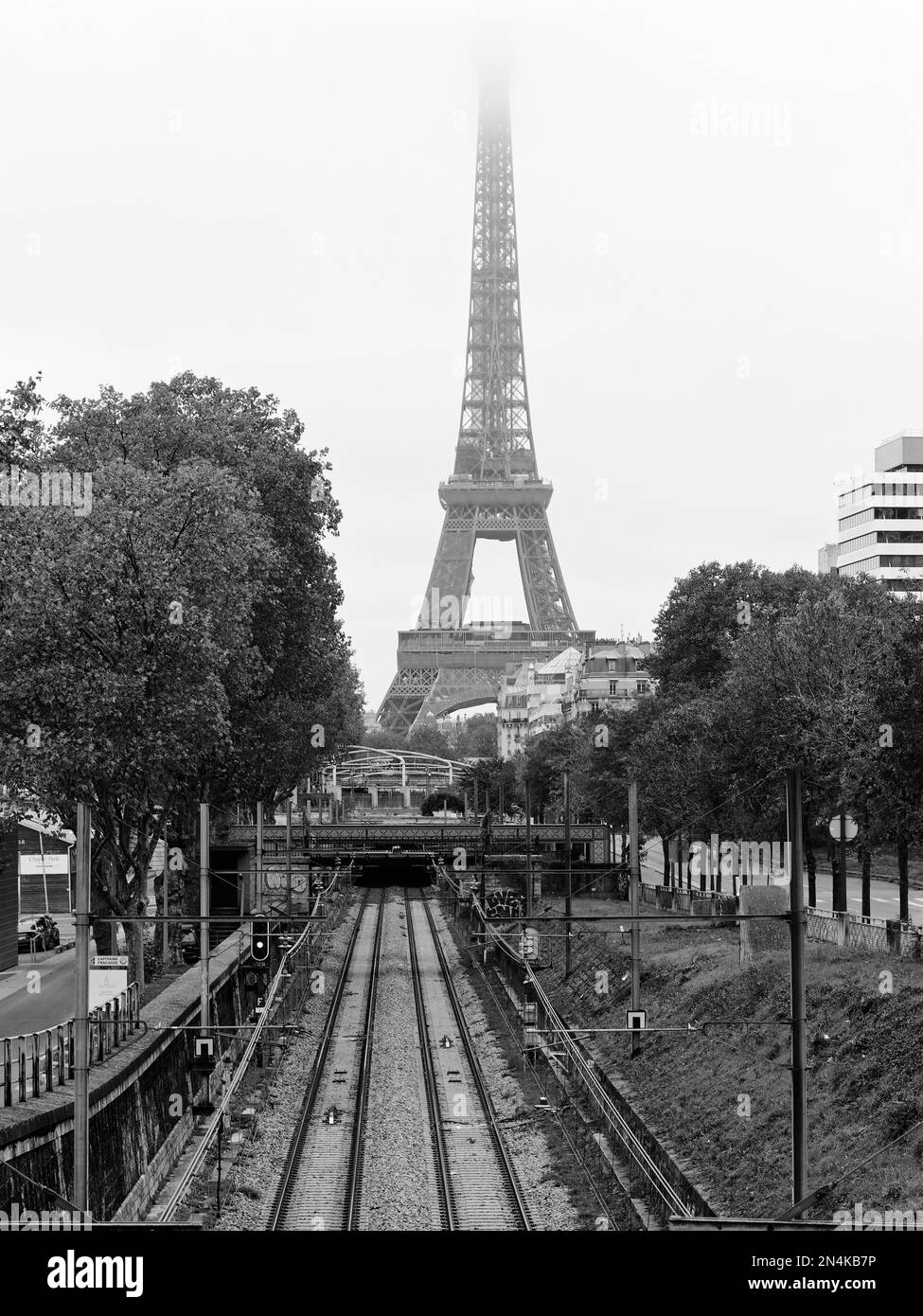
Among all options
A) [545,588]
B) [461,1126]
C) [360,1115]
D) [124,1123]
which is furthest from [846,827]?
[545,588]

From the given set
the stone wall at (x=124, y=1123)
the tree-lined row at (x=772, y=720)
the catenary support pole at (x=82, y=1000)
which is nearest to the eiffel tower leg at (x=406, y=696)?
the tree-lined row at (x=772, y=720)

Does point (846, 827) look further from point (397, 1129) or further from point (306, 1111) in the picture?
point (306, 1111)

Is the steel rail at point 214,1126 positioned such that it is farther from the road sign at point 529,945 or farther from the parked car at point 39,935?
the parked car at point 39,935

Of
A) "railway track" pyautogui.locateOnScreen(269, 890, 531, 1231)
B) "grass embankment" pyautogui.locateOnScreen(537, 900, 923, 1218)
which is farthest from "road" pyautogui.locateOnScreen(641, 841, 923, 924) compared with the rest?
"railway track" pyautogui.locateOnScreen(269, 890, 531, 1231)
